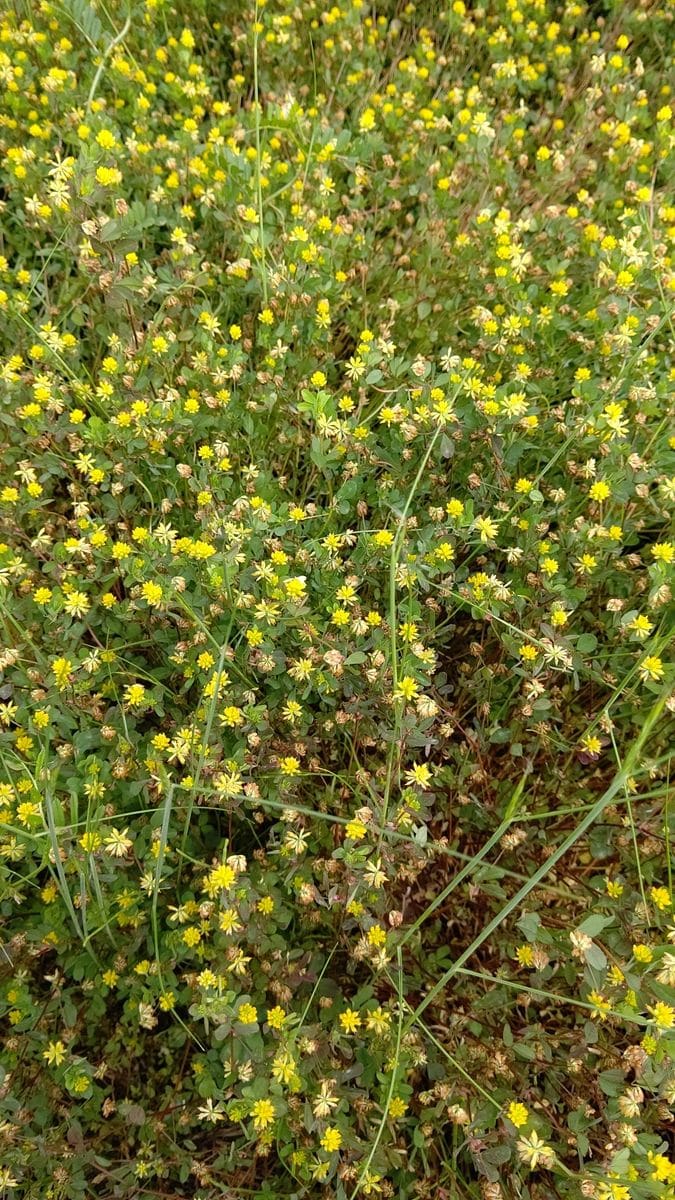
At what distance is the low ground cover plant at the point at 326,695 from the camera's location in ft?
5.12

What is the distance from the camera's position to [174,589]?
1706 mm

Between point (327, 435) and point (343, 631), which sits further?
point (327, 435)

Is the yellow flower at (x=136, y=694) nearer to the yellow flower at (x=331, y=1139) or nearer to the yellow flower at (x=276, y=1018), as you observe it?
the yellow flower at (x=276, y=1018)

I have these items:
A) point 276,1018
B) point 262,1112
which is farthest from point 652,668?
point 262,1112

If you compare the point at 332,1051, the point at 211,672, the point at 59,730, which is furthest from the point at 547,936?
the point at 59,730

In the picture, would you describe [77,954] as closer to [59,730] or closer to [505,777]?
[59,730]

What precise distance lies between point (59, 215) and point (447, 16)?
2.14 metres

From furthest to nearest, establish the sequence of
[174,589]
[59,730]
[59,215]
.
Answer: [59,215] < [59,730] < [174,589]

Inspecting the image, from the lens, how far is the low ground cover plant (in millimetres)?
1562

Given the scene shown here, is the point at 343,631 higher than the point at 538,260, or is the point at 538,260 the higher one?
the point at 538,260

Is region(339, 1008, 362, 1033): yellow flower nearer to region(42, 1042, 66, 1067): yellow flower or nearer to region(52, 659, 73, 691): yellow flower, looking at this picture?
region(42, 1042, 66, 1067): yellow flower

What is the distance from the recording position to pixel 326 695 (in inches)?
71.8

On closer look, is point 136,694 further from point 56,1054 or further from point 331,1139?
point 331,1139

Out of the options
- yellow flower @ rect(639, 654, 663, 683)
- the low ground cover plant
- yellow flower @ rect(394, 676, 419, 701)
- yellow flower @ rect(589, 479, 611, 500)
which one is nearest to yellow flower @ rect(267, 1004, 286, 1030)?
the low ground cover plant
